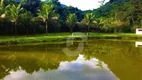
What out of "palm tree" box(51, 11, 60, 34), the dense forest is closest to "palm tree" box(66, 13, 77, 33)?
the dense forest

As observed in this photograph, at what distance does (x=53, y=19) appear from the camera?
4372 cm

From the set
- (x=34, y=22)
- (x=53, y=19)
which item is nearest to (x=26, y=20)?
(x=34, y=22)

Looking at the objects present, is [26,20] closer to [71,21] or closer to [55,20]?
[55,20]

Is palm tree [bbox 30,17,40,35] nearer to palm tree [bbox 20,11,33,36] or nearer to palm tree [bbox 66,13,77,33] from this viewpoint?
palm tree [bbox 20,11,33,36]

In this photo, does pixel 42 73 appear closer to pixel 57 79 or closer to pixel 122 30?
pixel 57 79

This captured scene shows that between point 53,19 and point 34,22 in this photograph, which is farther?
point 53,19

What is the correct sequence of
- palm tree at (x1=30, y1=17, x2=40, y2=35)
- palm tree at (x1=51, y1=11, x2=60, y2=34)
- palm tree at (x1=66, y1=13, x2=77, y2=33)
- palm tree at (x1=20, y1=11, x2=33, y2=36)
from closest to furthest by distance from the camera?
palm tree at (x1=20, y1=11, x2=33, y2=36) < palm tree at (x1=30, y1=17, x2=40, y2=35) < palm tree at (x1=51, y1=11, x2=60, y2=34) < palm tree at (x1=66, y1=13, x2=77, y2=33)

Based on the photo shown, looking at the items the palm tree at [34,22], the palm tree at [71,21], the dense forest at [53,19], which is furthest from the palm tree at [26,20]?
the palm tree at [71,21]

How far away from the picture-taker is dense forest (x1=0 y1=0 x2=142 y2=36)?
121ft

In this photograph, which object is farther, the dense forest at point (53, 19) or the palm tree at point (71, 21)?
the palm tree at point (71, 21)

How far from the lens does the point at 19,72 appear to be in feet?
40.5

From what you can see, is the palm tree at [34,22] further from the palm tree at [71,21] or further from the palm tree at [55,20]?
the palm tree at [71,21]

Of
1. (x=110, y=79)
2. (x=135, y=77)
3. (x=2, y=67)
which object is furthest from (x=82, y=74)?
(x=2, y=67)

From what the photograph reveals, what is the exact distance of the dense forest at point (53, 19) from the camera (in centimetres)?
3700
